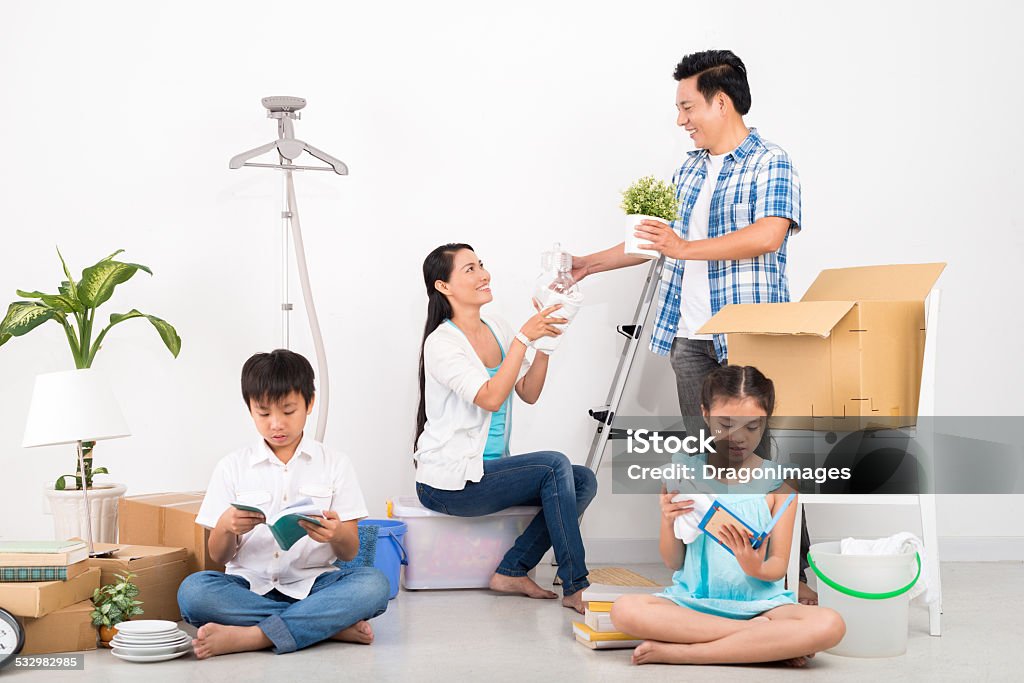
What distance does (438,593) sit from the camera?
3.15 meters

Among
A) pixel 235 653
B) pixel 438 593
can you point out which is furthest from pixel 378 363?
pixel 235 653

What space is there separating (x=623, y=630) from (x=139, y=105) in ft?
8.08

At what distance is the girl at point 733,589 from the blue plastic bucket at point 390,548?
2.96 feet

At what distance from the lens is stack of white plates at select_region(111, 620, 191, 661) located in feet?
7.49

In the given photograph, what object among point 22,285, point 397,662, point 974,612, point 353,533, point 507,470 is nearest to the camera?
point 397,662

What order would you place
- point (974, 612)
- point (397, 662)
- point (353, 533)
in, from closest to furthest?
point (397, 662), point (353, 533), point (974, 612)

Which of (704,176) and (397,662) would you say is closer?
(397,662)

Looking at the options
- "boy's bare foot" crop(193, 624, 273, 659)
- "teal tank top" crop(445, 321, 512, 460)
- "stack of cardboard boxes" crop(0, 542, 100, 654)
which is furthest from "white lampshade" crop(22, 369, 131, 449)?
"teal tank top" crop(445, 321, 512, 460)

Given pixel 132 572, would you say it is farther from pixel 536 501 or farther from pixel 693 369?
pixel 693 369

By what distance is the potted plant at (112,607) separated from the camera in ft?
7.95

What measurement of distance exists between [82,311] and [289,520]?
1330 millimetres

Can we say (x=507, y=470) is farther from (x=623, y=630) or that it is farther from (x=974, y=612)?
(x=974, y=612)

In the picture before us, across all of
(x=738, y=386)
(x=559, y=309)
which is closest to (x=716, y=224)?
(x=559, y=309)

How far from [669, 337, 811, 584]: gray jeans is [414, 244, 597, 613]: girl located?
1.20 ft
